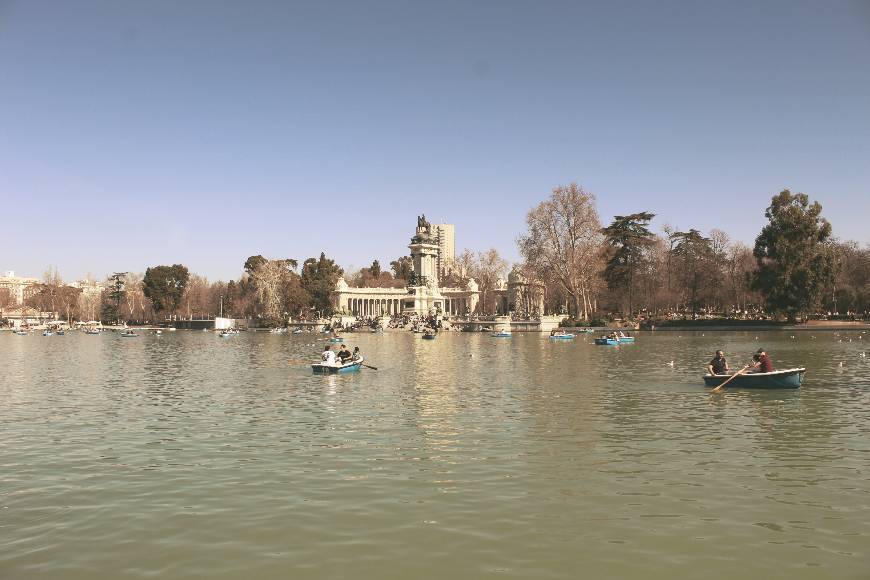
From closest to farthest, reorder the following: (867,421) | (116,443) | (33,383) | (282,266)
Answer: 1. (116,443)
2. (867,421)
3. (33,383)
4. (282,266)

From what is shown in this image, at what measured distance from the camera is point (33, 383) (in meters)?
31.5

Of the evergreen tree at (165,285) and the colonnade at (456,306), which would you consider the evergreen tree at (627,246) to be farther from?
the evergreen tree at (165,285)

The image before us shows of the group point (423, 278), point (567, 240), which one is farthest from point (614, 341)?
point (423, 278)

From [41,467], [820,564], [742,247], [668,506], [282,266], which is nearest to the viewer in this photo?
[820,564]

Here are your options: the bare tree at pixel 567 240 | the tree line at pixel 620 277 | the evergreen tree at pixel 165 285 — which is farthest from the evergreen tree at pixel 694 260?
the evergreen tree at pixel 165 285

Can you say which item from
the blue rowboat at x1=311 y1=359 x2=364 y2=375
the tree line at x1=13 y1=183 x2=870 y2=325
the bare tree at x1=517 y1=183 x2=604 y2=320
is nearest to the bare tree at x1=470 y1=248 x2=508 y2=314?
the tree line at x1=13 y1=183 x2=870 y2=325

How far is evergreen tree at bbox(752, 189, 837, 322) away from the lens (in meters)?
76.2

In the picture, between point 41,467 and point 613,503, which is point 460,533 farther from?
point 41,467

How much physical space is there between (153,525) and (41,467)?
5611 millimetres

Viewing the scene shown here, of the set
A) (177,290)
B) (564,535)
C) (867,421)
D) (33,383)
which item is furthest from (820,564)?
(177,290)

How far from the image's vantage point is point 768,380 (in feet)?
83.6

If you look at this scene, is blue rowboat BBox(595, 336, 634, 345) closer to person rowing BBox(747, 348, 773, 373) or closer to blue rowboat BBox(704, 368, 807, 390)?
person rowing BBox(747, 348, 773, 373)

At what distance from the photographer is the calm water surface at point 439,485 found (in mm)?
9055

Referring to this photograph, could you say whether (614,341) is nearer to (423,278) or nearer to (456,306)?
(423,278)
